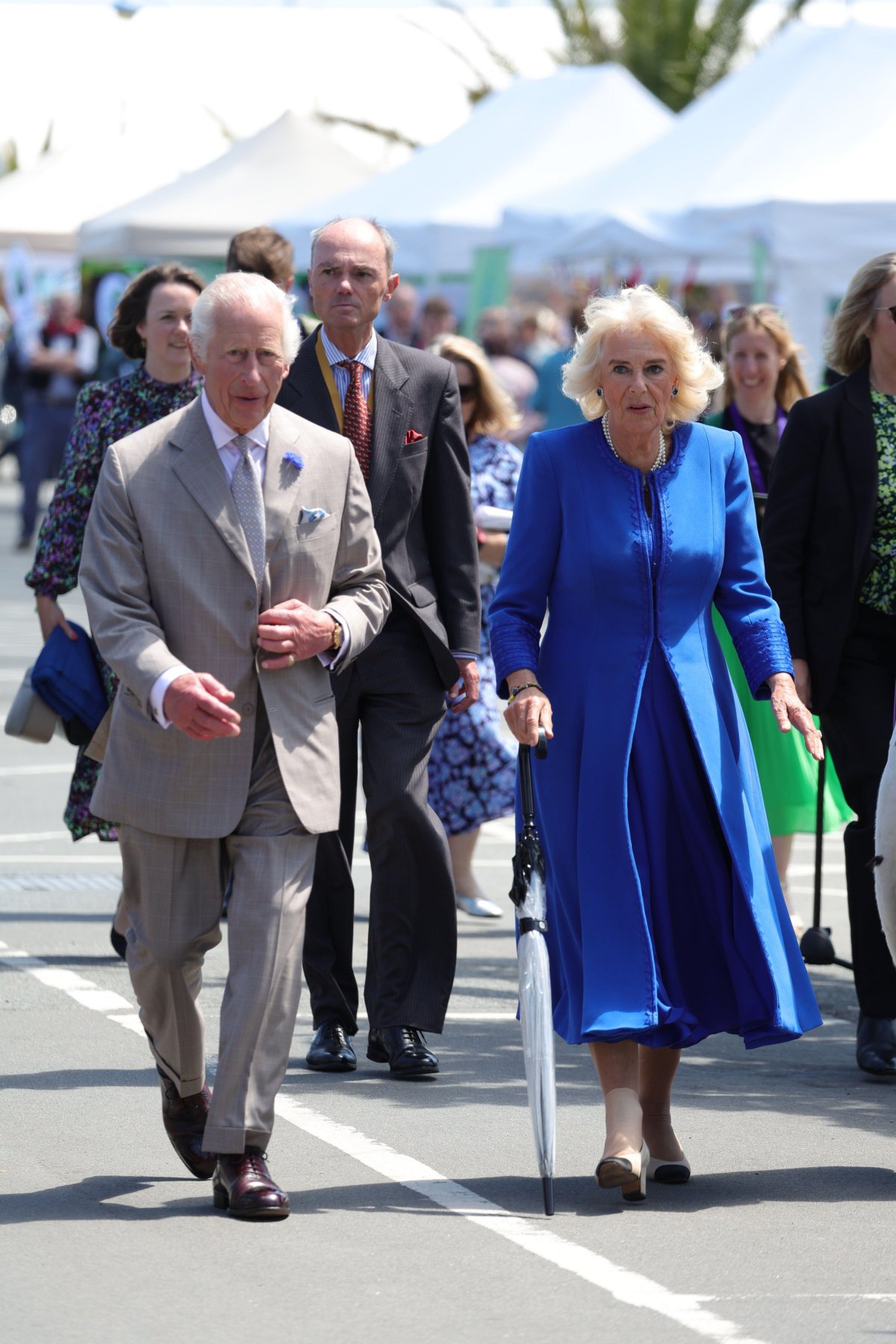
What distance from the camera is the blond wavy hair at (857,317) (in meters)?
6.74

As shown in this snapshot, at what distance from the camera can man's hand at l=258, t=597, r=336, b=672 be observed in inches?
197

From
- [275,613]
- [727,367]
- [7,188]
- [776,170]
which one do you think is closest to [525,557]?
[275,613]

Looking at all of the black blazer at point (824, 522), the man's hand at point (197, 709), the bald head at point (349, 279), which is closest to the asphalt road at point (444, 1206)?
the man's hand at point (197, 709)

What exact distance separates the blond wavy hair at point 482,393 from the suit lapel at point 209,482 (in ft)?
12.3

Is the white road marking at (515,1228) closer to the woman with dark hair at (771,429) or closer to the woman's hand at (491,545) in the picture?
the woman with dark hair at (771,429)

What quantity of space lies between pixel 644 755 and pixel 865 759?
1569 millimetres

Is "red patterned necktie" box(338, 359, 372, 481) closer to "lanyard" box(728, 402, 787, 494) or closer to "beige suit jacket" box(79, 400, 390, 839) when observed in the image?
"beige suit jacket" box(79, 400, 390, 839)

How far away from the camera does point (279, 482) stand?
204 inches

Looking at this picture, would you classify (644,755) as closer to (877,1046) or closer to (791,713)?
(791,713)

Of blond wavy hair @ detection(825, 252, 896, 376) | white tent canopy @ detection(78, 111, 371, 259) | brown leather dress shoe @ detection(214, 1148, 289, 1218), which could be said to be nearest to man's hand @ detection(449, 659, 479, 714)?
blond wavy hair @ detection(825, 252, 896, 376)

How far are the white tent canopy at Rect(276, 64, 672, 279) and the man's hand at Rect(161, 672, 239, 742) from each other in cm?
1931

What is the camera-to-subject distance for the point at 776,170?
61.1 ft

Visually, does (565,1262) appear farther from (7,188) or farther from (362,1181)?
(7,188)

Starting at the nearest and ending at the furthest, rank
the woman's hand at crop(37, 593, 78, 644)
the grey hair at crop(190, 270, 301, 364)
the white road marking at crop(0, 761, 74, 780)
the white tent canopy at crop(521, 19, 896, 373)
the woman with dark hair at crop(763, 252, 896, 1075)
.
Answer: the grey hair at crop(190, 270, 301, 364) < the woman with dark hair at crop(763, 252, 896, 1075) < the woman's hand at crop(37, 593, 78, 644) < the white road marking at crop(0, 761, 74, 780) < the white tent canopy at crop(521, 19, 896, 373)
